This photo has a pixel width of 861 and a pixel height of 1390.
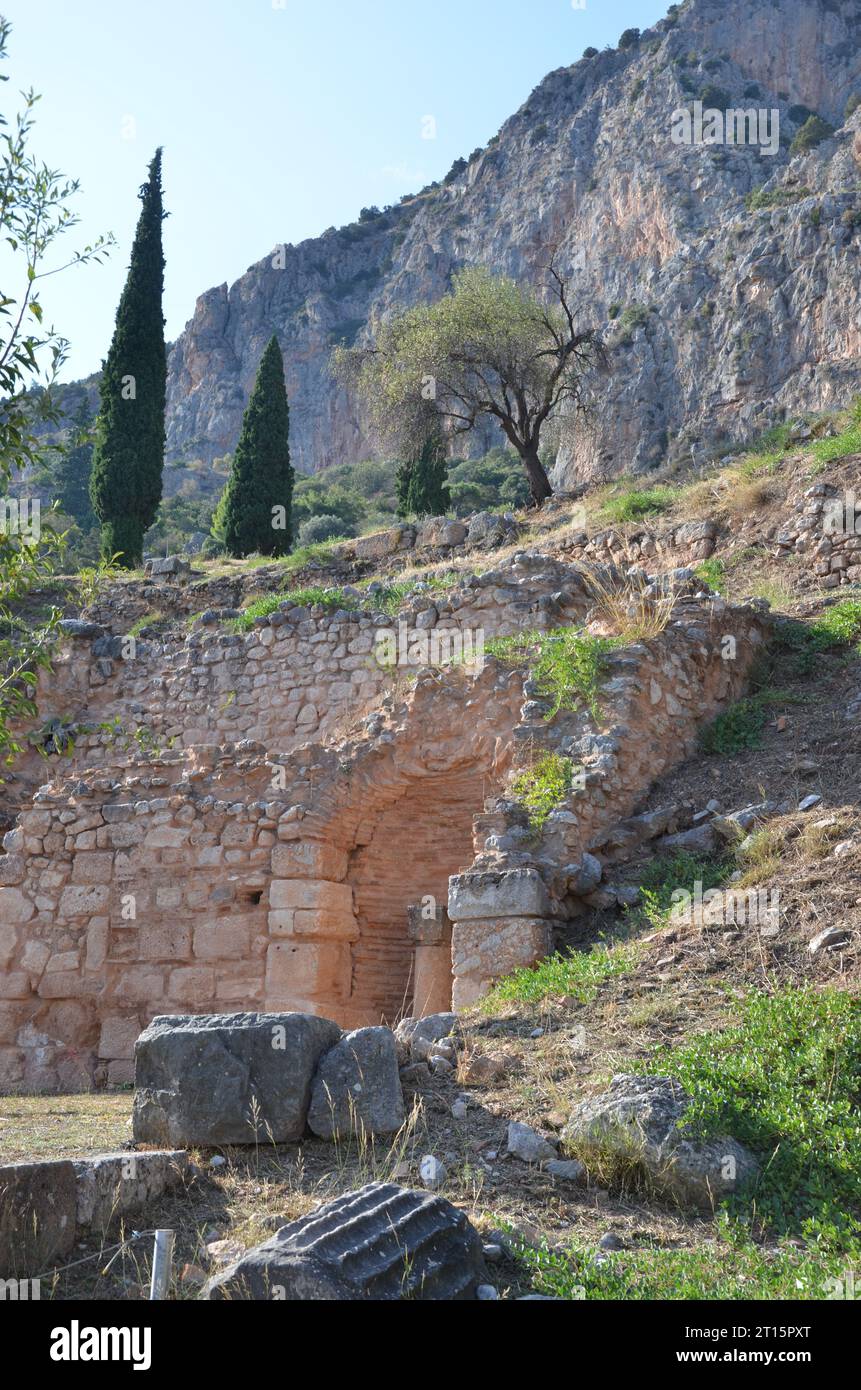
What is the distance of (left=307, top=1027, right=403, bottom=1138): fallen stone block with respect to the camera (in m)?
5.20

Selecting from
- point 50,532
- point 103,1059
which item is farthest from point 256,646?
point 50,532

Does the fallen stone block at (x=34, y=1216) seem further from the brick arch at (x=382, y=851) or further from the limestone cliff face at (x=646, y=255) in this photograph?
the limestone cliff face at (x=646, y=255)

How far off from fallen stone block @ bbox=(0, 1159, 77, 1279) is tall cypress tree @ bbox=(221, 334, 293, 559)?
20.9m

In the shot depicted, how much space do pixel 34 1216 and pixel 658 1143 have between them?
2338 millimetres

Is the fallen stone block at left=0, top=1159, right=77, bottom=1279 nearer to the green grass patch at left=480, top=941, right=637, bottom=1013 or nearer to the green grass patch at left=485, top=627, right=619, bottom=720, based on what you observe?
the green grass patch at left=480, top=941, right=637, bottom=1013

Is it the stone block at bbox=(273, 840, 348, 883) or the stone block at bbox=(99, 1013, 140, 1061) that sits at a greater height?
the stone block at bbox=(273, 840, 348, 883)

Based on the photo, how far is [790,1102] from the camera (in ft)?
16.5

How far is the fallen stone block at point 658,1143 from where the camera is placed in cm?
465

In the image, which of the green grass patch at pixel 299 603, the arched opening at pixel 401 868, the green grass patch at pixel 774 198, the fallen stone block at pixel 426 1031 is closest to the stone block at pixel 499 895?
the fallen stone block at pixel 426 1031

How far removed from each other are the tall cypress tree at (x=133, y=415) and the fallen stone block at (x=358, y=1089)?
2115 cm

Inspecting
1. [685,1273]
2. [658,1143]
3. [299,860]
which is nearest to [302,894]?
[299,860]

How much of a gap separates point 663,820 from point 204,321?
8548cm

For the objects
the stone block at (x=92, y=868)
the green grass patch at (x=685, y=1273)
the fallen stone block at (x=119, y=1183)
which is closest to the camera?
the green grass patch at (x=685, y=1273)

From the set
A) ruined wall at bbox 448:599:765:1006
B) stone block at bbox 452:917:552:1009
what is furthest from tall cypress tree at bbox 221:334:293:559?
stone block at bbox 452:917:552:1009
